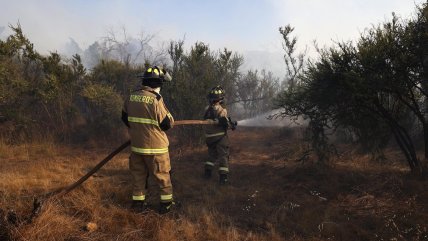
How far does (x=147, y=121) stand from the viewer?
509 cm

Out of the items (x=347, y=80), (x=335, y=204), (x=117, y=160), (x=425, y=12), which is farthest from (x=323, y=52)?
(x=117, y=160)

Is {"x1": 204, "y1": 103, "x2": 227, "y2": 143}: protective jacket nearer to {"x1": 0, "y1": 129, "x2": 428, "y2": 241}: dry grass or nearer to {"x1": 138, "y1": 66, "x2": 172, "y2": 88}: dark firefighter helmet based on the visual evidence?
{"x1": 0, "y1": 129, "x2": 428, "y2": 241}: dry grass

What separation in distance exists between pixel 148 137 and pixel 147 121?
215mm

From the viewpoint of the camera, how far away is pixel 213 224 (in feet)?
16.1

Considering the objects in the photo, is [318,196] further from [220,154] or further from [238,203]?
[220,154]

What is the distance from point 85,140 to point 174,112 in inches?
111

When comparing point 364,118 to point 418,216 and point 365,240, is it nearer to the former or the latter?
point 418,216

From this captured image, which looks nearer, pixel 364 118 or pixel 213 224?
pixel 213 224

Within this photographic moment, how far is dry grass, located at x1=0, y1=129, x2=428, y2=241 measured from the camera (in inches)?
176

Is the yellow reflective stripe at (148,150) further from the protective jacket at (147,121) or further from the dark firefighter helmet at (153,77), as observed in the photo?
the dark firefighter helmet at (153,77)

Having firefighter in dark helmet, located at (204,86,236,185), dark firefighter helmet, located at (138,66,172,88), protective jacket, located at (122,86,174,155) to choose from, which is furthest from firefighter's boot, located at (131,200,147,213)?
firefighter in dark helmet, located at (204,86,236,185)

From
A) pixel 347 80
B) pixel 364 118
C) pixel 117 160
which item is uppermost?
pixel 347 80

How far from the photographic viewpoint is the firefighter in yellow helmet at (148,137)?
5.08 m

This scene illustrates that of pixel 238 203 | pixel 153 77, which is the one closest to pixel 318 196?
pixel 238 203
